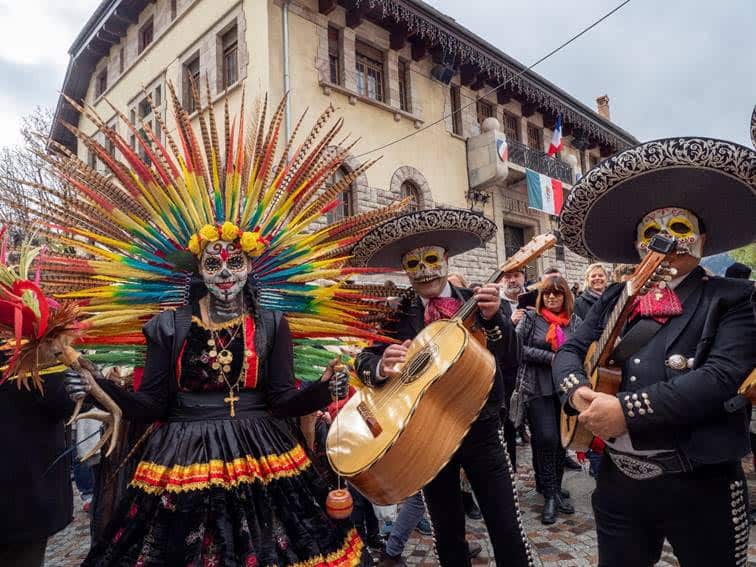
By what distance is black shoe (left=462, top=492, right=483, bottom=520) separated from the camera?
4.23 m

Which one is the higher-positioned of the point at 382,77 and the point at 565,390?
the point at 382,77

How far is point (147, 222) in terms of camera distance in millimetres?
2674

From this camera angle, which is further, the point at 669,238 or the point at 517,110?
the point at 517,110

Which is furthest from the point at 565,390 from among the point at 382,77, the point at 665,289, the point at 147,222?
the point at 382,77

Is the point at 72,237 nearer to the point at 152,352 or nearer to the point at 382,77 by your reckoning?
the point at 152,352

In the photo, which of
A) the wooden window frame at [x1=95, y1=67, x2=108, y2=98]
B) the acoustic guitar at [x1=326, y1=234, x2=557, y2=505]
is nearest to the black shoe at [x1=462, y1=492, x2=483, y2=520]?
the acoustic guitar at [x1=326, y1=234, x2=557, y2=505]

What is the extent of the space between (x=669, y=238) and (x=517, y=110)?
15189 mm

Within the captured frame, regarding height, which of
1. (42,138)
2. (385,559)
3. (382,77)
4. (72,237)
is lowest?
(385,559)

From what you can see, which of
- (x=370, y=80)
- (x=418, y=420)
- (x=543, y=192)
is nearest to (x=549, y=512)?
(x=418, y=420)

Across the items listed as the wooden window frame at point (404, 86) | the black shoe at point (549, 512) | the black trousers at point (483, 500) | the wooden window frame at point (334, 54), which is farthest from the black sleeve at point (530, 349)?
the wooden window frame at point (404, 86)

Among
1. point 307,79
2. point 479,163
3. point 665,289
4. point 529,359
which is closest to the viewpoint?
point 665,289

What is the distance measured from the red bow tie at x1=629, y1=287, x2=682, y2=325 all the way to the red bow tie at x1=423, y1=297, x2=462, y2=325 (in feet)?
3.48

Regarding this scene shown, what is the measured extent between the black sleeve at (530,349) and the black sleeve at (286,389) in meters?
2.27

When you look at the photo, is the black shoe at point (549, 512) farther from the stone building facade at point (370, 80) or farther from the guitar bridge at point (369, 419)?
the stone building facade at point (370, 80)
